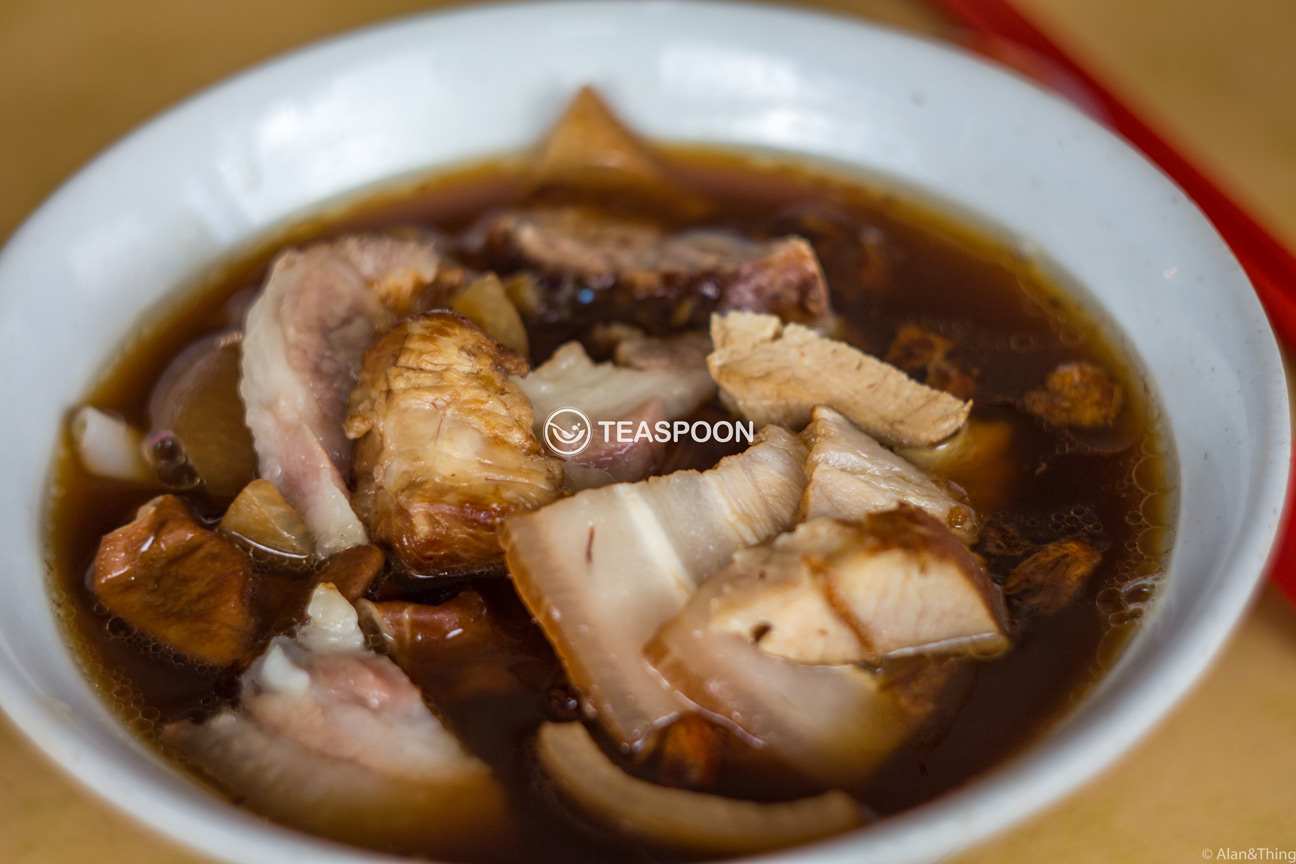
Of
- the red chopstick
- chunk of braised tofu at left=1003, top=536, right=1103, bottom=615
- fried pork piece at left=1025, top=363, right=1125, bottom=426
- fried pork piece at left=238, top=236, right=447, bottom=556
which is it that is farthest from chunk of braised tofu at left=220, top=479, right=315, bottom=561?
the red chopstick

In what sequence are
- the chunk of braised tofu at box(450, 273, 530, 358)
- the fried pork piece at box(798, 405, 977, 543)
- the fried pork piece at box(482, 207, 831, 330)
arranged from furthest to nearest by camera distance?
1. the fried pork piece at box(482, 207, 831, 330)
2. the chunk of braised tofu at box(450, 273, 530, 358)
3. the fried pork piece at box(798, 405, 977, 543)

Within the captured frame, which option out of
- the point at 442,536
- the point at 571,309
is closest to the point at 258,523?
the point at 442,536

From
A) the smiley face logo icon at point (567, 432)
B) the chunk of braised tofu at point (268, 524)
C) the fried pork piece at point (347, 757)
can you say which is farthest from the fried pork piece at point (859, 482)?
the chunk of braised tofu at point (268, 524)

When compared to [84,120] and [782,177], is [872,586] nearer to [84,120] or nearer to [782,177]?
[782,177]

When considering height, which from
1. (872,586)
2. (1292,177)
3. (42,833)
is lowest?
(42,833)

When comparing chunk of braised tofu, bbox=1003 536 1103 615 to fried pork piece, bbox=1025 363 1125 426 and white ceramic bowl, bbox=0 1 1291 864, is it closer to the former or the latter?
white ceramic bowl, bbox=0 1 1291 864
